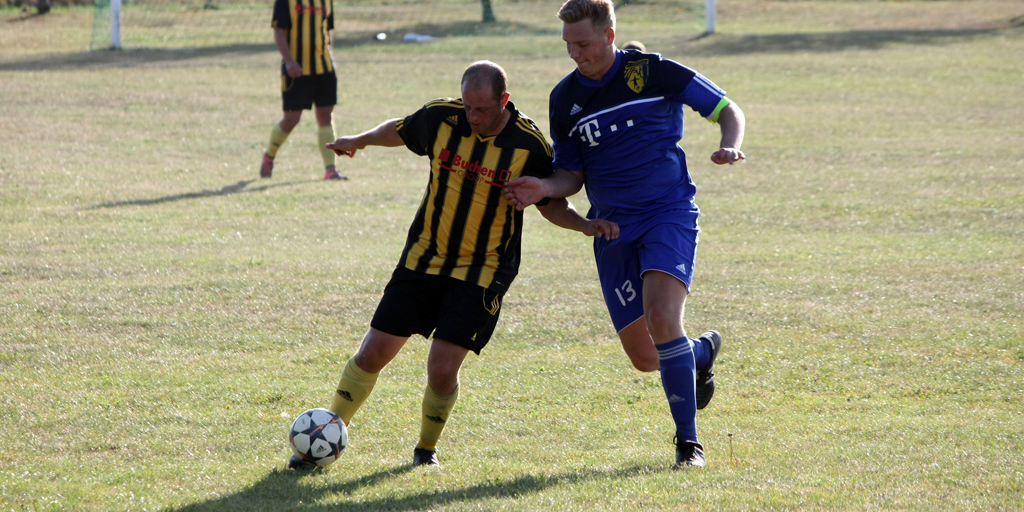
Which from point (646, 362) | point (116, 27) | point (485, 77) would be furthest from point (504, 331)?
point (116, 27)

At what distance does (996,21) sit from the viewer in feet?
102

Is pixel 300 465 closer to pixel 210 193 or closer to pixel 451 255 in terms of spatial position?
pixel 451 255

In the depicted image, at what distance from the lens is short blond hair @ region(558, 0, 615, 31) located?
489 cm

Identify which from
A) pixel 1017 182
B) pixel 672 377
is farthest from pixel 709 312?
pixel 1017 182

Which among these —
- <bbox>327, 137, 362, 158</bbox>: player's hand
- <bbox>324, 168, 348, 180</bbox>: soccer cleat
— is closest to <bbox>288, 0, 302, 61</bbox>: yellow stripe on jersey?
<bbox>324, 168, 348, 180</bbox>: soccer cleat

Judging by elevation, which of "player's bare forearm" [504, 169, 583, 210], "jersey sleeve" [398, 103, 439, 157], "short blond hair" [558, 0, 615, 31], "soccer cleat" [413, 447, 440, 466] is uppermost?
"short blond hair" [558, 0, 615, 31]

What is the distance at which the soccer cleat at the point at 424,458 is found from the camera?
4.93 m

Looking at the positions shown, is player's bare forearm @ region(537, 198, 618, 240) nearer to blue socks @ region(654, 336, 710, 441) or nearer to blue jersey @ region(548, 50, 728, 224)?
blue jersey @ region(548, 50, 728, 224)

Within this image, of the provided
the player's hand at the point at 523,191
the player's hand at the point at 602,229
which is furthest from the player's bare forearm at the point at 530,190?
the player's hand at the point at 602,229

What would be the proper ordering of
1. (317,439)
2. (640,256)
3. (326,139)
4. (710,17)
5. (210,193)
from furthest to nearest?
(710,17), (326,139), (210,193), (640,256), (317,439)

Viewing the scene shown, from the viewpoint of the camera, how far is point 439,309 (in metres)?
4.91

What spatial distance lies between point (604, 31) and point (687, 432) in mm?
1991

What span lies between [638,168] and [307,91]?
28.4 ft

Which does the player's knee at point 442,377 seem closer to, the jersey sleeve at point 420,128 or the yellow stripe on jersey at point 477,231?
the yellow stripe on jersey at point 477,231
